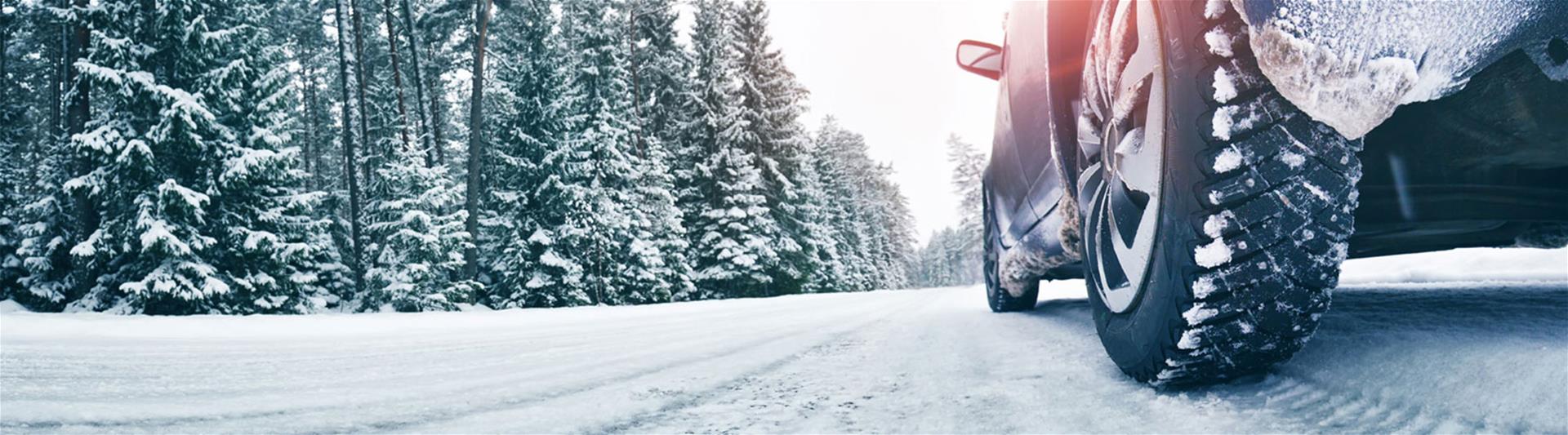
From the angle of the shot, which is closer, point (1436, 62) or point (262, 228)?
point (1436, 62)

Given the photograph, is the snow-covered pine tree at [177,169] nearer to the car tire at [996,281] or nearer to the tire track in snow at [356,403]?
the tire track in snow at [356,403]

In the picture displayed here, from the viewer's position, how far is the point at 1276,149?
1053 mm

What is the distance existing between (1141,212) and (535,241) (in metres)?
17.9

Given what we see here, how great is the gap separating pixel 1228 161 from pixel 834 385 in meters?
0.94

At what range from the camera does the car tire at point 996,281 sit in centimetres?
377

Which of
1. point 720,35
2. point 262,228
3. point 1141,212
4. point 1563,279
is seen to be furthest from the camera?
point 720,35

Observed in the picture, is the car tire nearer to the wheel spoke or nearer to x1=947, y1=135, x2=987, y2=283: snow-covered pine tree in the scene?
the wheel spoke

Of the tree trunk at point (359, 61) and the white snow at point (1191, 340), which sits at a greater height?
the tree trunk at point (359, 61)

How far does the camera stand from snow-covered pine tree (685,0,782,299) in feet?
68.7

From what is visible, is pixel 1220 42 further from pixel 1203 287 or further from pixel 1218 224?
pixel 1203 287

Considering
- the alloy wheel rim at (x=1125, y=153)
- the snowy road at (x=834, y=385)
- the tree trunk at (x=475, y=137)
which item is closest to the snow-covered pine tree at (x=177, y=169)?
the tree trunk at (x=475, y=137)

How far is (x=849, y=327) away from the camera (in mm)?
3699

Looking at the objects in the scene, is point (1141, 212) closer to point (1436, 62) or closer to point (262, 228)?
point (1436, 62)

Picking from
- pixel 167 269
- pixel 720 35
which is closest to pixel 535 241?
pixel 167 269
